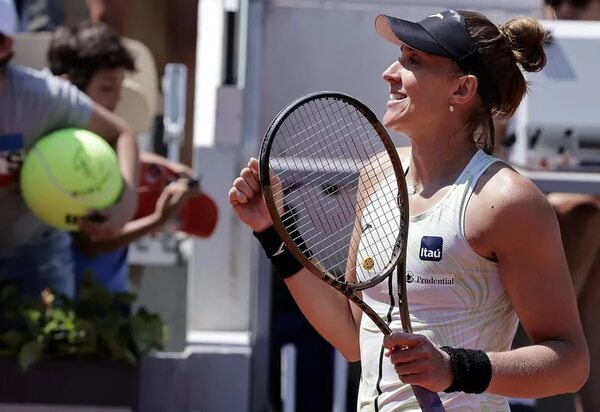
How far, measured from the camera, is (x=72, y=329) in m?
4.52

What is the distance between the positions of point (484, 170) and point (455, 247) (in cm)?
17

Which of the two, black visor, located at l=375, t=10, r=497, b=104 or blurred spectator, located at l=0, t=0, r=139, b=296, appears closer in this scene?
black visor, located at l=375, t=10, r=497, b=104

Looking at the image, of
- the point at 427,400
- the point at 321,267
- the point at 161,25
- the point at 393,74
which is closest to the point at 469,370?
the point at 427,400

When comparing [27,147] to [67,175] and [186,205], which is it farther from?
[186,205]

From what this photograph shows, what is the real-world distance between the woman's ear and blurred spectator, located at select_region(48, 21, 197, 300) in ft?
9.23

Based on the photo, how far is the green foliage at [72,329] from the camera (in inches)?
177

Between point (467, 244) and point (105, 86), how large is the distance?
3.34m

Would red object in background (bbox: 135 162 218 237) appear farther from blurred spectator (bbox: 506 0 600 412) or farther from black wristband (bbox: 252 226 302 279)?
black wristband (bbox: 252 226 302 279)

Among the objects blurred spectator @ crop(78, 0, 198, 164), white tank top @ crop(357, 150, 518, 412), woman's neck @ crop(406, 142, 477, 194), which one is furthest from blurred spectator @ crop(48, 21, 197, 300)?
white tank top @ crop(357, 150, 518, 412)

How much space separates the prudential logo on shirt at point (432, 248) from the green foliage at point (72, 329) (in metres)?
2.49

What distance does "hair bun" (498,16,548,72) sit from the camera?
230cm

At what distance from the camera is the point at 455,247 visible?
218 cm

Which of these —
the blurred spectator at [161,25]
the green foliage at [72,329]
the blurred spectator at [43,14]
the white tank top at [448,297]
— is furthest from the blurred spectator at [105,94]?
the white tank top at [448,297]

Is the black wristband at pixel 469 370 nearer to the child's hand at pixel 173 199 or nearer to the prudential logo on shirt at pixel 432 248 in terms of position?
the prudential logo on shirt at pixel 432 248
